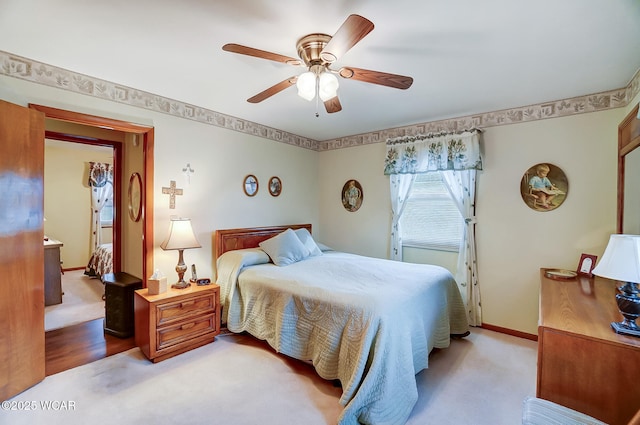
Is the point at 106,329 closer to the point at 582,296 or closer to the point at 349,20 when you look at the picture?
the point at 349,20

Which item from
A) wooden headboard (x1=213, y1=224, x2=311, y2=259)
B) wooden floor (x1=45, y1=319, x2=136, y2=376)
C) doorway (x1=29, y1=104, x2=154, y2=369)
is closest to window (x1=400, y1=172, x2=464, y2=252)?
wooden headboard (x1=213, y1=224, x2=311, y2=259)

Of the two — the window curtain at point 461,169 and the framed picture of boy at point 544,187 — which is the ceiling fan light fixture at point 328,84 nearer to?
the window curtain at point 461,169

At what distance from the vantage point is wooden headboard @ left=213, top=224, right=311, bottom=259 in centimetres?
352

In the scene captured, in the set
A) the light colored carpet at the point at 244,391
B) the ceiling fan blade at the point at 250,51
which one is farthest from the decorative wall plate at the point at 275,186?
the ceiling fan blade at the point at 250,51

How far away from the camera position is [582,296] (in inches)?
80.9

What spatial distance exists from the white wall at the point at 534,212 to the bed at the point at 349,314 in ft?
2.42

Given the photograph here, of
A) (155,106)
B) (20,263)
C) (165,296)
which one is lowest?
(165,296)

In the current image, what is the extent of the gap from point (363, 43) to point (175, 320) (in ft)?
9.47

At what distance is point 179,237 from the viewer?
2.85 meters

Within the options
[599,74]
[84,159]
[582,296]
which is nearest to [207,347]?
[582,296]

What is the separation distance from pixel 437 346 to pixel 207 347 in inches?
89.6

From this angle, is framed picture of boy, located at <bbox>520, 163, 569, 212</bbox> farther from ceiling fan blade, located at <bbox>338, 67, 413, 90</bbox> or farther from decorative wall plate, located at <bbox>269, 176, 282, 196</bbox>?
decorative wall plate, located at <bbox>269, 176, 282, 196</bbox>

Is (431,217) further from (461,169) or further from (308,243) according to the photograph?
(308,243)

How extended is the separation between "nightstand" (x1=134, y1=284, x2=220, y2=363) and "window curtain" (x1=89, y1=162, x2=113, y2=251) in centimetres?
454
